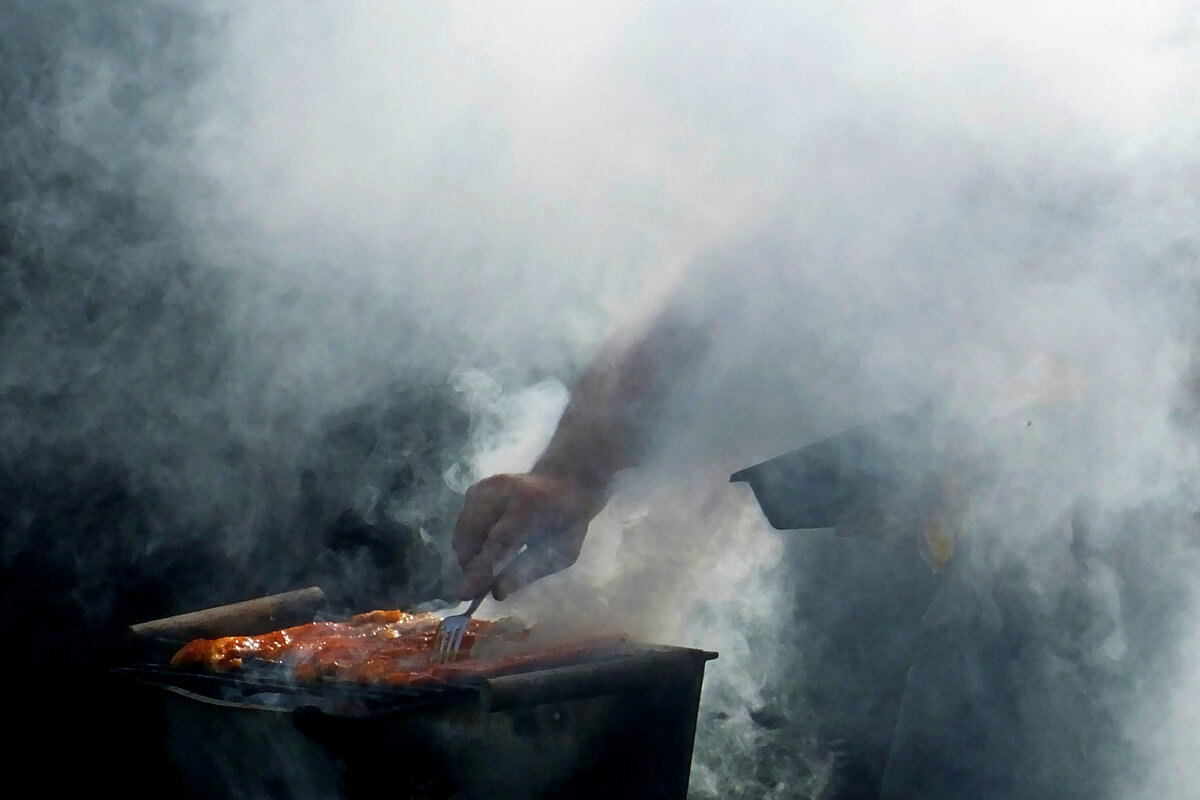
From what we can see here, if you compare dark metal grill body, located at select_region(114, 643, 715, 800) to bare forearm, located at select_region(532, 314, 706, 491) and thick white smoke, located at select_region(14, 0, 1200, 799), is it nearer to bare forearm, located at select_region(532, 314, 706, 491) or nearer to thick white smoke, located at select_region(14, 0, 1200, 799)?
bare forearm, located at select_region(532, 314, 706, 491)

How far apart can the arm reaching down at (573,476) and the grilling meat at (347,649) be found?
337 mm

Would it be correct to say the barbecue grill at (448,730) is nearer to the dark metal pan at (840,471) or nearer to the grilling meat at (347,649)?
the grilling meat at (347,649)

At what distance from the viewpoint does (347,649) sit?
10.2 feet

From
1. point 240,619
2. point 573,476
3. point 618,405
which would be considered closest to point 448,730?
point 573,476

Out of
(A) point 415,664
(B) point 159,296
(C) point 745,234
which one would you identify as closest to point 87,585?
(B) point 159,296

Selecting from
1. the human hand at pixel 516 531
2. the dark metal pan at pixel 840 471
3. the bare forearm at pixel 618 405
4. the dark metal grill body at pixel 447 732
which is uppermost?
the bare forearm at pixel 618 405

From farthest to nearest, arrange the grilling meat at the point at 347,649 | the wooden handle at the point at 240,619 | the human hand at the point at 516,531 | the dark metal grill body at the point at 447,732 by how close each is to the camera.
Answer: the wooden handle at the point at 240,619 → the grilling meat at the point at 347,649 → the human hand at the point at 516,531 → the dark metal grill body at the point at 447,732

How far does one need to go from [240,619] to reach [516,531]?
5.41 feet

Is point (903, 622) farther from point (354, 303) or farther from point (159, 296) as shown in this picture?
point (159, 296)

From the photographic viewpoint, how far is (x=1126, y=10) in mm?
2875

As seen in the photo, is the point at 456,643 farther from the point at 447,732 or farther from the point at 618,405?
the point at 618,405

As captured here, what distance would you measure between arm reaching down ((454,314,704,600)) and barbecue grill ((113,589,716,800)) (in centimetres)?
28

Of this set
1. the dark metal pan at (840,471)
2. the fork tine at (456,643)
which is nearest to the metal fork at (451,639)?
the fork tine at (456,643)

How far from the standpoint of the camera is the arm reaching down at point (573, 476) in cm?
268
